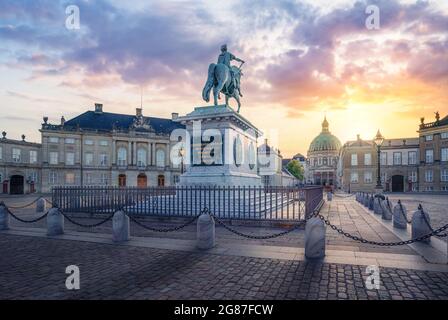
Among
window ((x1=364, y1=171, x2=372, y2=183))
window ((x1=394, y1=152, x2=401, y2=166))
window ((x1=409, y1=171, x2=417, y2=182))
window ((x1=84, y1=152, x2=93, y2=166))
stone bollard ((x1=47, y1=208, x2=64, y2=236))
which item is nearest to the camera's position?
stone bollard ((x1=47, y1=208, x2=64, y2=236))

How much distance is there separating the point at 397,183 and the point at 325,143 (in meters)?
77.3

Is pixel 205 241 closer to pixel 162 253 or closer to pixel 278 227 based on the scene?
pixel 162 253

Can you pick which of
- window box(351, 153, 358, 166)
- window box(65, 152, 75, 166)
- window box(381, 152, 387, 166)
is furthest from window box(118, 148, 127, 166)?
window box(381, 152, 387, 166)

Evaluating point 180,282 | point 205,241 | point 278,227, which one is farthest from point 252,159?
point 180,282

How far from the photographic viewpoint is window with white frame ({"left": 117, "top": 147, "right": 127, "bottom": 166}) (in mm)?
53562

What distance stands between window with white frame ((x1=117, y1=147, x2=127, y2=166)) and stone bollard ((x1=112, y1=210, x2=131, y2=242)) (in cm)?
4828

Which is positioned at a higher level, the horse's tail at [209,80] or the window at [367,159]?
the horse's tail at [209,80]

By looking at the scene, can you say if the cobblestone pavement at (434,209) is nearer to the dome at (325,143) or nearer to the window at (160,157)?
the window at (160,157)

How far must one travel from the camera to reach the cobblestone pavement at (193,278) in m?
4.43

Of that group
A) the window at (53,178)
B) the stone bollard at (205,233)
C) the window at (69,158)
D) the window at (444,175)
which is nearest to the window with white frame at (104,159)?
the window at (69,158)

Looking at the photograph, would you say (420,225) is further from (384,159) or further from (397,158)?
(384,159)

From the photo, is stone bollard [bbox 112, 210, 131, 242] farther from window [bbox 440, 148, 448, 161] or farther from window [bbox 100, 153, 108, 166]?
window [bbox 440, 148, 448, 161]

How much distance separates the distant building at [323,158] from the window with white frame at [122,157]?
94266 mm

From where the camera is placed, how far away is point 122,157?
177 feet
